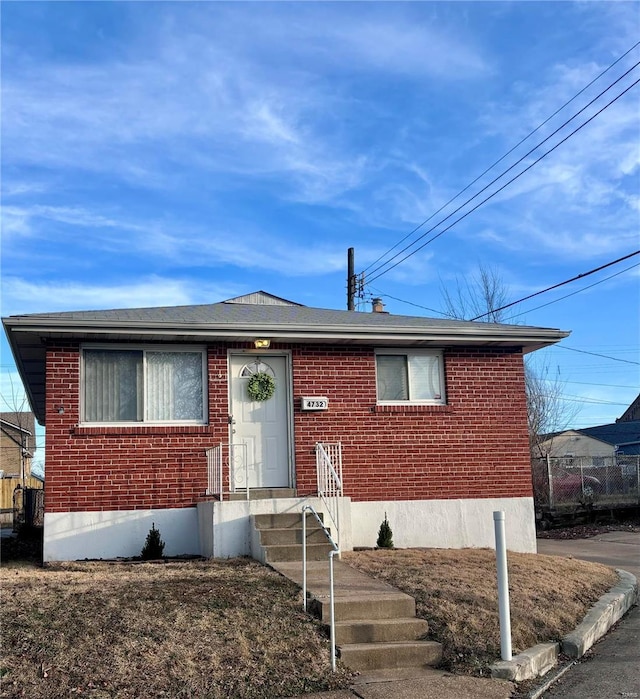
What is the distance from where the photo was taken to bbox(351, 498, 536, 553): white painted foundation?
11992mm

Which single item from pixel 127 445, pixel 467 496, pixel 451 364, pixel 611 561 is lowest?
pixel 611 561

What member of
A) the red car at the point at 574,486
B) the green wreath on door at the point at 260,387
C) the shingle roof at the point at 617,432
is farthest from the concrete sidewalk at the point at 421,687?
the shingle roof at the point at 617,432

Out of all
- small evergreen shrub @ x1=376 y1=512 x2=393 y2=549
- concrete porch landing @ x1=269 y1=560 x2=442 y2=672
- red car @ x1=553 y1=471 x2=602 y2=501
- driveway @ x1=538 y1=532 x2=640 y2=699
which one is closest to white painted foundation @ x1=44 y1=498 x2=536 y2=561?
small evergreen shrub @ x1=376 y1=512 x2=393 y2=549

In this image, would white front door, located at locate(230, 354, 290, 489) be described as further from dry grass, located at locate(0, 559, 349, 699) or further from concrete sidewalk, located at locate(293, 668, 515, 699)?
concrete sidewalk, located at locate(293, 668, 515, 699)

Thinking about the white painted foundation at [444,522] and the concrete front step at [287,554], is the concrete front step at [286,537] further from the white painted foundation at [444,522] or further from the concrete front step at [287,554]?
the white painted foundation at [444,522]

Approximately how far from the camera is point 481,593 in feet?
25.6

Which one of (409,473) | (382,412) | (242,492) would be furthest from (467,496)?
(242,492)

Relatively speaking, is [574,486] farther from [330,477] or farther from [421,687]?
[421,687]

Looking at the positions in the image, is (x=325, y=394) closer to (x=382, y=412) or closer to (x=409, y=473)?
(x=382, y=412)

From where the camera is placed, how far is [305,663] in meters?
6.05

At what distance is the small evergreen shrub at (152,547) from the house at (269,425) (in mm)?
225

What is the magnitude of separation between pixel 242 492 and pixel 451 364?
3.92m

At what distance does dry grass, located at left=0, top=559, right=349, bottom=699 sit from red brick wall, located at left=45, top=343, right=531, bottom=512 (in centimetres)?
336

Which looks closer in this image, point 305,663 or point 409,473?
point 305,663
